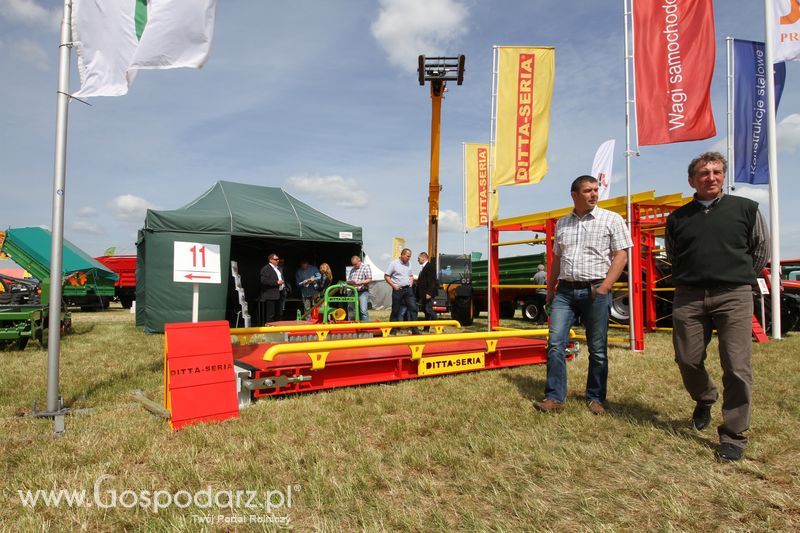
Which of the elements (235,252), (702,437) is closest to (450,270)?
(235,252)

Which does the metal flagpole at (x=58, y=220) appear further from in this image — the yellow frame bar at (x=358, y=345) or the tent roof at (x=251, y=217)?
the tent roof at (x=251, y=217)

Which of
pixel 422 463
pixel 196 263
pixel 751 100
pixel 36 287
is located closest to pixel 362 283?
pixel 196 263

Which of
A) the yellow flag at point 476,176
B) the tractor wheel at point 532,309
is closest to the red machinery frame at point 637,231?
the tractor wheel at point 532,309

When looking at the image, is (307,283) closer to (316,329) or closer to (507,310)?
(316,329)

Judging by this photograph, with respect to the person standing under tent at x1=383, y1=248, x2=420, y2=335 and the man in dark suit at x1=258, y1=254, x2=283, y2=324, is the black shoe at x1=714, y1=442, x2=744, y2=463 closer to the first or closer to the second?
the person standing under tent at x1=383, y1=248, x2=420, y2=335

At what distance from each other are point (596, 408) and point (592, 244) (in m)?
1.26

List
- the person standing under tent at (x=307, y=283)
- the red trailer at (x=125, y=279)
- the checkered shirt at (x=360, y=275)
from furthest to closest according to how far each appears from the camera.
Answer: the red trailer at (x=125, y=279) < the person standing under tent at (x=307, y=283) < the checkered shirt at (x=360, y=275)

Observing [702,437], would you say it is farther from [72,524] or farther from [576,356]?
[72,524]

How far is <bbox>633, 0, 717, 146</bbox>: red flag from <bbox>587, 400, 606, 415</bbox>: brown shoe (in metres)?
5.26

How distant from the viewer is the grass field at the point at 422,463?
6.71 ft

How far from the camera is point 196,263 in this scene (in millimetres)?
5766

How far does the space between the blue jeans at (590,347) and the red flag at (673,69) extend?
4.80 m

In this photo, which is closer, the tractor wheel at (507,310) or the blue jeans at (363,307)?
the blue jeans at (363,307)

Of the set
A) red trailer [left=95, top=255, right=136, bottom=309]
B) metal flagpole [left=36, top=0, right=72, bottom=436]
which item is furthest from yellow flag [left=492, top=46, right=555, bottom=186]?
red trailer [left=95, top=255, right=136, bottom=309]
